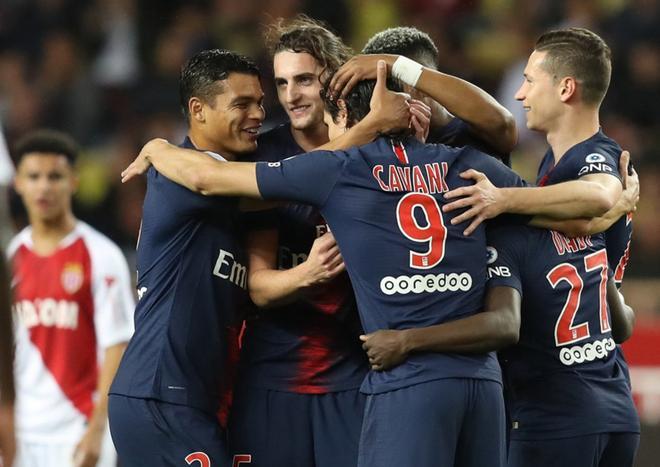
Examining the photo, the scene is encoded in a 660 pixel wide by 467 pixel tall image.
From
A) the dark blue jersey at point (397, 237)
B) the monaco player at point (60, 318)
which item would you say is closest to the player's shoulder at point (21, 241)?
the monaco player at point (60, 318)

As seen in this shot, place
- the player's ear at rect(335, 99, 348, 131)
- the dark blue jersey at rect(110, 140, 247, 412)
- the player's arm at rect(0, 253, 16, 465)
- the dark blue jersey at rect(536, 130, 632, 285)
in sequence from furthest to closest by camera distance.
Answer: the dark blue jersey at rect(536, 130, 632, 285) < the dark blue jersey at rect(110, 140, 247, 412) < the player's ear at rect(335, 99, 348, 131) < the player's arm at rect(0, 253, 16, 465)

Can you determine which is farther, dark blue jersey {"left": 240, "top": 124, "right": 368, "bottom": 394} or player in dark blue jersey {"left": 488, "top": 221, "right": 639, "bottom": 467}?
dark blue jersey {"left": 240, "top": 124, "right": 368, "bottom": 394}

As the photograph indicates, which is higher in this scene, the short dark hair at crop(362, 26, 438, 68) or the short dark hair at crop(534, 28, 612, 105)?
the short dark hair at crop(362, 26, 438, 68)

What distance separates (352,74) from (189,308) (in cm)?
109

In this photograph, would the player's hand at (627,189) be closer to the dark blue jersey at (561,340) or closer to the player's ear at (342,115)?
the dark blue jersey at (561,340)

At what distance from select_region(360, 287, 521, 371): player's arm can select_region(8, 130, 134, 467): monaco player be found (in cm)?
321

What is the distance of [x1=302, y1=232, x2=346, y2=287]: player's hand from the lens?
4.50 metres

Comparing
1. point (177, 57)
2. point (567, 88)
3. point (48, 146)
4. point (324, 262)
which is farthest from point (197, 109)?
point (177, 57)

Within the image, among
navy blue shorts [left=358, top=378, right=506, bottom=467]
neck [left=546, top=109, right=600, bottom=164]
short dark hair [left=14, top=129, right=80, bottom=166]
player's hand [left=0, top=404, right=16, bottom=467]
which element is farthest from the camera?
short dark hair [left=14, top=129, right=80, bottom=166]

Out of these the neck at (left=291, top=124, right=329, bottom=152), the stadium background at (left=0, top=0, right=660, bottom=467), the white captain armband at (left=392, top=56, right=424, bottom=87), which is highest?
the stadium background at (left=0, top=0, right=660, bottom=467)

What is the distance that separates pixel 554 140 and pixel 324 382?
52.9 inches

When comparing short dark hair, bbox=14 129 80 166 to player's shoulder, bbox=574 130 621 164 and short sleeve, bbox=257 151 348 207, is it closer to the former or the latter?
short sleeve, bbox=257 151 348 207

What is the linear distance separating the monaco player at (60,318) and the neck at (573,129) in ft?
10.7

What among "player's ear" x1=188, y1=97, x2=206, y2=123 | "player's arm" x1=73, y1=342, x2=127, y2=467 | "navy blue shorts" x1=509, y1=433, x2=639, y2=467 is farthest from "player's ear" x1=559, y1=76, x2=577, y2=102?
"player's arm" x1=73, y1=342, x2=127, y2=467
